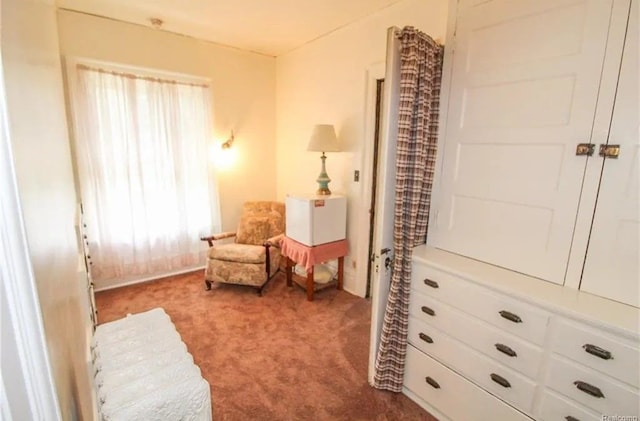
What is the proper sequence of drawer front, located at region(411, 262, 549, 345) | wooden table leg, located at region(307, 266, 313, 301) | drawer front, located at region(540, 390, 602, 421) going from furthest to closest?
1. wooden table leg, located at region(307, 266, 313, 301)
2. drawer front, located at region(411, 262, 549, 345)
3. drawer front, located at region(540, 390, 602, 421)

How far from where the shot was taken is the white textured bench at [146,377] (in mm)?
1104

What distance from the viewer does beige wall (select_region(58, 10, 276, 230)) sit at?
2775 millimetres

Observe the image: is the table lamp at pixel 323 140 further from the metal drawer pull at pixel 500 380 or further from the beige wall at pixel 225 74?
the metal drawer pull at pixel 500 380

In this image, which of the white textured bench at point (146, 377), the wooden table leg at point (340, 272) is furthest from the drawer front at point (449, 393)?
the wooden table leg at point (340, 272)

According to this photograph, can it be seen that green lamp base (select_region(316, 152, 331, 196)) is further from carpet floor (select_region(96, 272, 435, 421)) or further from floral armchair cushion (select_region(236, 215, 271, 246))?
carpet floor (select_region(96, 272, 435, 421))

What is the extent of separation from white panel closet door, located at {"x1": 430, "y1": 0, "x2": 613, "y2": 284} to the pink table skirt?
4.53ft

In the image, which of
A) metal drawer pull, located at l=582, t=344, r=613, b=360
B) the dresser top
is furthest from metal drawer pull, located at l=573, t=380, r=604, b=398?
the dresser top

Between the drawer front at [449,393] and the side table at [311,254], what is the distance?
129cm

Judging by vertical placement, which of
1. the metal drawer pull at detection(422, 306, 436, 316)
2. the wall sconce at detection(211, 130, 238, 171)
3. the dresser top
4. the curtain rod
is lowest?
the metal drawer pull at detection(422, 306, 436, 316)

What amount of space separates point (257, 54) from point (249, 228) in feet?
7.03

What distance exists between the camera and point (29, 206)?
508 millimetres

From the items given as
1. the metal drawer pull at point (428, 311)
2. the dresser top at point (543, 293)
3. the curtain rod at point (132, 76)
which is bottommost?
the metal drawer pull at point (428, 311)

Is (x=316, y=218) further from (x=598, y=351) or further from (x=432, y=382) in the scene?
(x=598, y=351)

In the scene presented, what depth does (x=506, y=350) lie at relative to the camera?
1.40m
